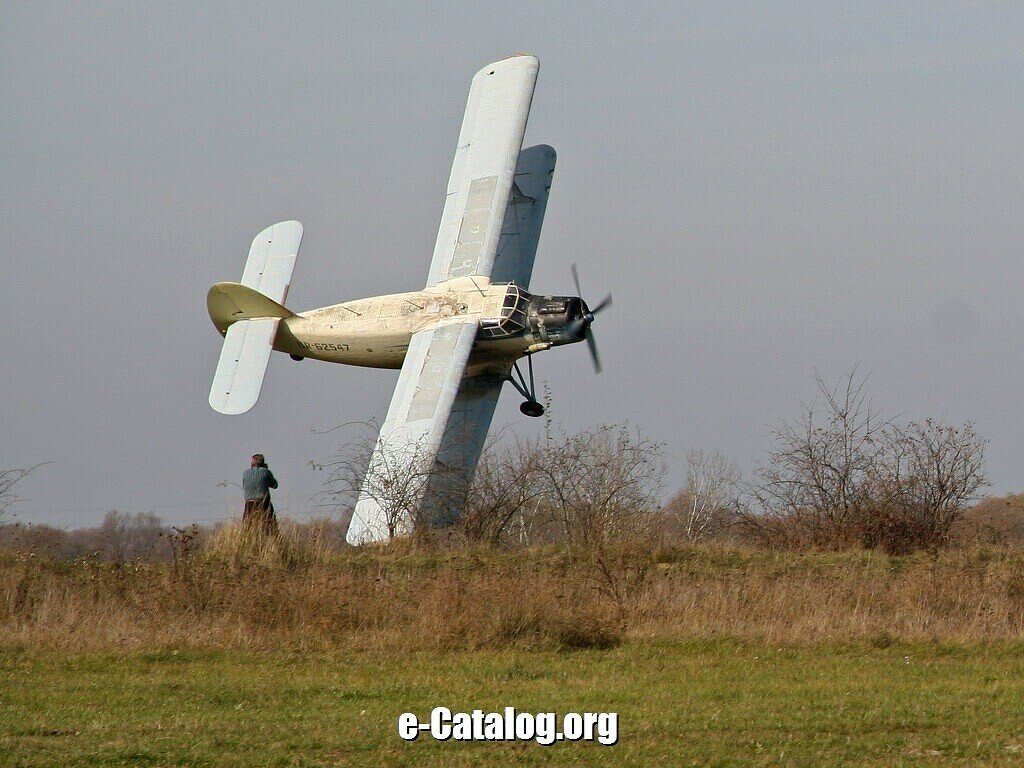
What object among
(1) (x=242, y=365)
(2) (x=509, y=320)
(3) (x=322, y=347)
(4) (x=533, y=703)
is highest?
(2) (x=509, y=320)

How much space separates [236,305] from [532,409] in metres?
6.40

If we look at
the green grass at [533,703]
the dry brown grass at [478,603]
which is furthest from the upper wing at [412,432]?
the green grass at [533,703]

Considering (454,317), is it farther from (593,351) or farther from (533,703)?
(533,703)

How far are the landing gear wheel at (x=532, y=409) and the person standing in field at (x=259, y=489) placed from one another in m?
7.22

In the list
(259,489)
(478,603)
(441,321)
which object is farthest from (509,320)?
(478,603)

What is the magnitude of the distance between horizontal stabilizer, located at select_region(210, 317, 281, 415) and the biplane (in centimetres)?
2

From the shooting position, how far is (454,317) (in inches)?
931

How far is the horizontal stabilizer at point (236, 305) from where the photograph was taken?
2550cm

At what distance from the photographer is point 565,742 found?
8.29 m

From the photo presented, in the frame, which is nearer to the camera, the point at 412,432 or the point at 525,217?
the point at 412,432

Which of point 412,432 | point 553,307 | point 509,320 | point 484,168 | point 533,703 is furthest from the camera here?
point 484,168

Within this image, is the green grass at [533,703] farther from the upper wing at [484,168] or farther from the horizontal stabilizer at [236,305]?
the horizontal stabilizer at [236,305]

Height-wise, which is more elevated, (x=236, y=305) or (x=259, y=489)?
(x=236, y=305)

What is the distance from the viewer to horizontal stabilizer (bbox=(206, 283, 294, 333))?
25500mm
